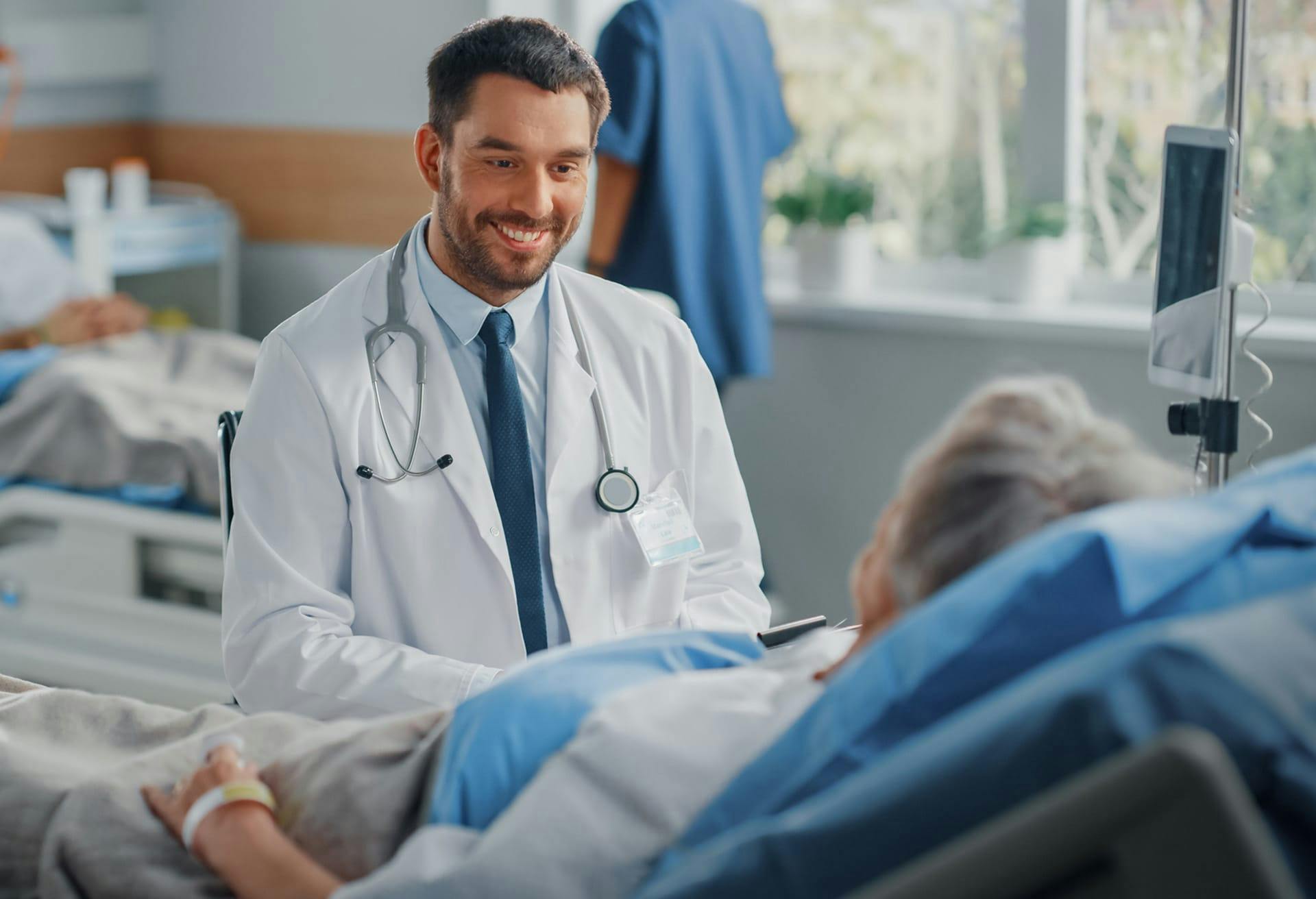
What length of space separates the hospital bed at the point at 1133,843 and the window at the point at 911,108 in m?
2.65

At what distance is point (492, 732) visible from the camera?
38.3 inches

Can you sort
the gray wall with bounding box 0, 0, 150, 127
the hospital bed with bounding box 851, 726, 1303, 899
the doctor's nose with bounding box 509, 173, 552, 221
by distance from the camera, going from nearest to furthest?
the hospital bed with bounding box 851, 726, 1303, 899
the doctor's nose with bounding box 509, 173, 552, 221
the gray wall with bounding box 0, 0, 150, 127

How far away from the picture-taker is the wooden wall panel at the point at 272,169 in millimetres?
3816

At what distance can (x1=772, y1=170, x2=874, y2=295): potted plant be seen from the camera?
333 centimetres

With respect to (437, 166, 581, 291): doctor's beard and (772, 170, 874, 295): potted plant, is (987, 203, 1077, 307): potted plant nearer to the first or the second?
(772, 170, 874, 295): potted plant

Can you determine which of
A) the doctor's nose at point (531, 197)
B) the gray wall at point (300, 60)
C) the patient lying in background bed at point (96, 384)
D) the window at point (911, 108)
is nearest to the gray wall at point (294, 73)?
the gray wall at point (300, 60)

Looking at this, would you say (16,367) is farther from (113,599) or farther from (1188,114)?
(1188,114)

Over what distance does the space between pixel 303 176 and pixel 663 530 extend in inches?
106

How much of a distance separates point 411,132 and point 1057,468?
3.04 m

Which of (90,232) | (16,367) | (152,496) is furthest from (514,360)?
(90,232)

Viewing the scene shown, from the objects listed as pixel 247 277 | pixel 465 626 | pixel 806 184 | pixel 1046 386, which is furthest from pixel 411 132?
pixel 1046 386

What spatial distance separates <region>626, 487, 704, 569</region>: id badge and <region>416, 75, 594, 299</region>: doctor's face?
29 cm

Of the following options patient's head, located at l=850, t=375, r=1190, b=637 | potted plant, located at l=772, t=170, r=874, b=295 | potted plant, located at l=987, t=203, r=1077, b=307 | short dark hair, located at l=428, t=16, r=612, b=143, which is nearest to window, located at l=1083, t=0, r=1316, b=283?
potted plant, located at l=987, t=203, r=1077, b=307

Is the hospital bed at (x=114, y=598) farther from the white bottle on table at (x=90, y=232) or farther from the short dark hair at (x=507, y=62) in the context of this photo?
the short dark hair at (x=507, y=62)
